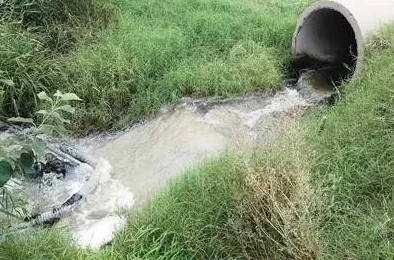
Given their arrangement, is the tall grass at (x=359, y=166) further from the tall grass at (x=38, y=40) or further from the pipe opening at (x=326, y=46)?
the tall grass at (x=38, y=40)

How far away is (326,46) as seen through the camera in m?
7.68

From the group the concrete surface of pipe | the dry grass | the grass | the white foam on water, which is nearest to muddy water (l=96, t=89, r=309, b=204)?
the white foam on water

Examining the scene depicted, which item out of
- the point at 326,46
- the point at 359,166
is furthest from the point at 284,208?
the point at 326,46

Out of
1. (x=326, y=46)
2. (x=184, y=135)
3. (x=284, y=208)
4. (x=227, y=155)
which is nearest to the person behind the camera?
(x=284, y=208)

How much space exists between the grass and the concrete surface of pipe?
1.15ft

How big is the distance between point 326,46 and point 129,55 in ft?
8.94

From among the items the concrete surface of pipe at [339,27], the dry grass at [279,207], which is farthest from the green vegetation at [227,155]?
the concrete surface of pipe at [339,27]

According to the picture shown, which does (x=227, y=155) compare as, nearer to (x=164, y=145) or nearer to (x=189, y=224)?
(x=189, y=224)

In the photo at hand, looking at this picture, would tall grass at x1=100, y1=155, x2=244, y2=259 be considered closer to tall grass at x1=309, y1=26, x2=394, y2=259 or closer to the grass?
tall grass at x1=309, y1=26, x2=394, y2=259

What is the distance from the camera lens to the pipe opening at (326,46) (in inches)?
282

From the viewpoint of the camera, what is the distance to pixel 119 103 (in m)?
6.51

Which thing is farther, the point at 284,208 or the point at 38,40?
the point at 38,40

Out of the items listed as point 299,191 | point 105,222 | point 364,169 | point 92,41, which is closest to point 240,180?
point 299,191

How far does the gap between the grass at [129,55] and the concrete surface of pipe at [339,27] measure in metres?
0.35
